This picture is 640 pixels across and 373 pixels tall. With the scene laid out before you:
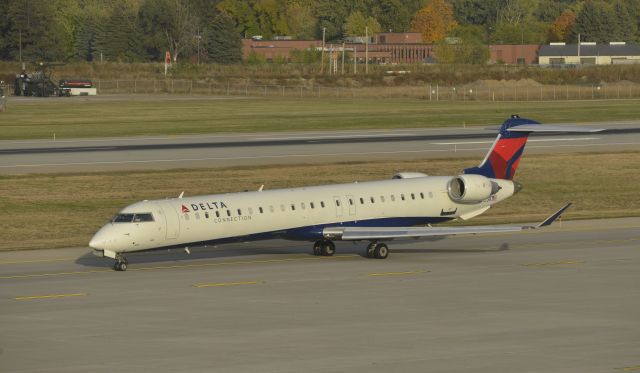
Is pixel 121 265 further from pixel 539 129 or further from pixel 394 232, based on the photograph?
pixel 539 129

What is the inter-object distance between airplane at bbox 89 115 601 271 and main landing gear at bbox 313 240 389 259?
0.11 feet

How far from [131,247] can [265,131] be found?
56.9 meters

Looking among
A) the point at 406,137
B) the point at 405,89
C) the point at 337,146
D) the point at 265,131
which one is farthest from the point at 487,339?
the point at 405,89

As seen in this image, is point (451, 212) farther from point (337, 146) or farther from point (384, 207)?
point (337, 146)

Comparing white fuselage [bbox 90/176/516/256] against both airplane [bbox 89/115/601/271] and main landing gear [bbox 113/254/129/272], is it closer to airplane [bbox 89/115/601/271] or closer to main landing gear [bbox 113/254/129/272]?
airplane [bbox 89/115/601/271]

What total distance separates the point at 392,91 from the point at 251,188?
93.6 meters

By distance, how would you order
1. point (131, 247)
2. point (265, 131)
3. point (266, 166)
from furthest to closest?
point (265, 131)
point (266, 166)
point (131, 247)

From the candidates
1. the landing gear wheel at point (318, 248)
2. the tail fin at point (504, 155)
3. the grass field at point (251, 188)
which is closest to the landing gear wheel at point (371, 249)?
the landing gear wheel at point (318, 248)

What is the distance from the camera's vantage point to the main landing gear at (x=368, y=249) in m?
42.3

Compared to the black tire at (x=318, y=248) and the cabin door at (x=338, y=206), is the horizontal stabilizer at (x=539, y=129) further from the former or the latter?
the black tire at (x=318, y=248)

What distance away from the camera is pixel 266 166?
68.6 m

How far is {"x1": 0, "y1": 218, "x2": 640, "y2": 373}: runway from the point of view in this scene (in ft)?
87.4

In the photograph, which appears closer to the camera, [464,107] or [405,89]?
[464,107]

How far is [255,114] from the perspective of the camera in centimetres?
11444
